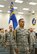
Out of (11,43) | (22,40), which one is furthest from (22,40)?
(11,43)

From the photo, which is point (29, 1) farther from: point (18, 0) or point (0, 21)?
point (0, 21)

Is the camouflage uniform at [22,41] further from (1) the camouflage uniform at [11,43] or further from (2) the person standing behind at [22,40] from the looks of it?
(1) the camouflage uniform at [11,43]

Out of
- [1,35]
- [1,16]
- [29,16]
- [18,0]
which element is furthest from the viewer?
[29,16]

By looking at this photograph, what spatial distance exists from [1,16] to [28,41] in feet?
51.5

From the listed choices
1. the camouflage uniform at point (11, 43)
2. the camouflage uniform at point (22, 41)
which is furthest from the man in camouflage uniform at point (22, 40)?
the camouflage uniform at point (11, 43)

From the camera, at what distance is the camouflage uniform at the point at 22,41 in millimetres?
3357

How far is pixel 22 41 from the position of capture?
11.0 ft

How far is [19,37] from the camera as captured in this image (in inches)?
133

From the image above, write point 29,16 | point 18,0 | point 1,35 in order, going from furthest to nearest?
1. point 29,16
2. point 18,0
3. point 1,35

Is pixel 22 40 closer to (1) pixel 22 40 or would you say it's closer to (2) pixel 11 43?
(1) pixel 22 40

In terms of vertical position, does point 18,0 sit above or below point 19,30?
above

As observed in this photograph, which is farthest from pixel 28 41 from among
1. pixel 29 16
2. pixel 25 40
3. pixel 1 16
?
pixel 29 16

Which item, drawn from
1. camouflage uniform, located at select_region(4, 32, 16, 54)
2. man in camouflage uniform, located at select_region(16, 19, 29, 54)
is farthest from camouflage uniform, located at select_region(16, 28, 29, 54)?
camouflage uniform, located at select_region(4, 32, 16, 54)

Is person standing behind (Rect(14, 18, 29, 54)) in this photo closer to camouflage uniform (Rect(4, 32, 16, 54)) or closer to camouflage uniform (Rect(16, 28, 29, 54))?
camouflage uniform (Rect(16, 28, 29, 54))
